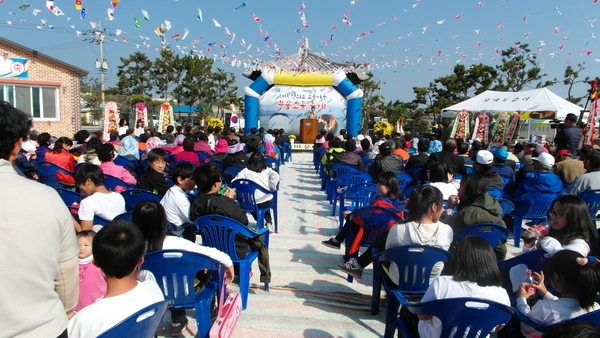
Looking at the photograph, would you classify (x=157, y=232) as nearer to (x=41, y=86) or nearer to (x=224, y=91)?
(x=41, y=86)

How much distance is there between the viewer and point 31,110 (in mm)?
16734

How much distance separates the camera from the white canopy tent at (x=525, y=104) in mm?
14633

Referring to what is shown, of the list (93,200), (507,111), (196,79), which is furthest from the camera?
(196,79)

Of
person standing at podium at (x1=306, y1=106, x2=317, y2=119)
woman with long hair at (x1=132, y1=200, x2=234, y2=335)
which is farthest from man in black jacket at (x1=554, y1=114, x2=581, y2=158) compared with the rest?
person standing at podium at (x1=306, y1=106, x2=317, y2=119)

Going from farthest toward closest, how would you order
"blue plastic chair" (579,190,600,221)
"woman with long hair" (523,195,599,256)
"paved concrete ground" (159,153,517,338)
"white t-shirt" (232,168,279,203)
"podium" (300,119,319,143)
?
"podium" (300,119,319,143), "white t-shirt" (232,168,279,203), "blue plastic chair" (579,190,600,221), "paved concrete ground" (159,153,517,338), "woman with long hair" (523,195,599,256)

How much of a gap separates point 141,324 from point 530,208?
4713 millimetres

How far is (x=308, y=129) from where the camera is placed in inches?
621

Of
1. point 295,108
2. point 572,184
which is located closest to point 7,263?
point 572,184

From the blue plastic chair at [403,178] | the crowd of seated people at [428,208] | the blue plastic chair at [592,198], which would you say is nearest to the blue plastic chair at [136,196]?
the crowd of seated people at [428,208]

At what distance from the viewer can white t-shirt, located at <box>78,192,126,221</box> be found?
3.35 meters

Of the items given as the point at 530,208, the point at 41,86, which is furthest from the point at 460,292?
the point at 41,86

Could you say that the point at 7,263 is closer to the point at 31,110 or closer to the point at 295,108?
the point at 295,108

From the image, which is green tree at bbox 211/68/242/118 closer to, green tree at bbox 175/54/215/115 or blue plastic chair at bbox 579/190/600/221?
green tree at bbox 175/54/215/115

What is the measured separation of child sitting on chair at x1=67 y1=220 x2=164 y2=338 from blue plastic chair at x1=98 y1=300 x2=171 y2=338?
0.12 m
